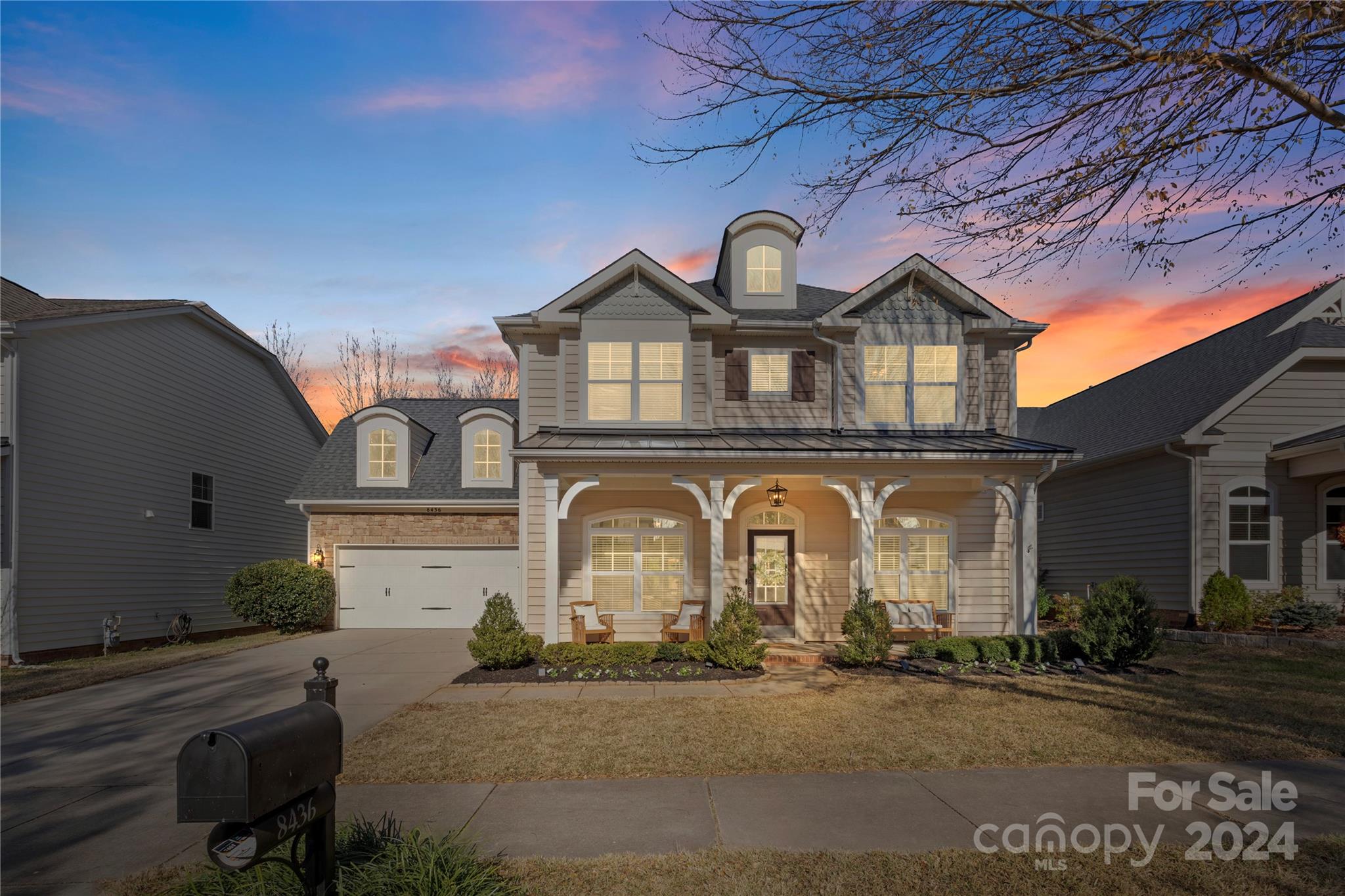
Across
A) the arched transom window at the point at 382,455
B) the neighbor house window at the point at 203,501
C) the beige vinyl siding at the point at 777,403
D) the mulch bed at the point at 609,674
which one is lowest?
the mulch bed at the point at 609,674

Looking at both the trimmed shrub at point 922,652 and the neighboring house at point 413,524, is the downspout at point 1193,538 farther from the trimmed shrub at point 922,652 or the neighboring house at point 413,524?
the neighboring house at point 413,524

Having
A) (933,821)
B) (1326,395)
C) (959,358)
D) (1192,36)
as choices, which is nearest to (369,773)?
(933,821)

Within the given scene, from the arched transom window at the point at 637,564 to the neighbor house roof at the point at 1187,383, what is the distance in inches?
416

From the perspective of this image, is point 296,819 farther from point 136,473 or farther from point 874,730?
point 136,473

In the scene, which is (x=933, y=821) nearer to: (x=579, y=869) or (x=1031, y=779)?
(x=1031, y=779)

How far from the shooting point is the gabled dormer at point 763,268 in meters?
15.1

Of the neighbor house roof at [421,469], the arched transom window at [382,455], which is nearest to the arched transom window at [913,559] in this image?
the neighbor house roof at [421,469]

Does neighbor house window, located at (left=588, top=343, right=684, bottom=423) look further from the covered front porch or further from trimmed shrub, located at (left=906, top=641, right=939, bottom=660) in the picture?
trimmed shrub, located at (left=906, top=641, right=939, bottom=660)

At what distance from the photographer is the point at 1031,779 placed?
19.9ft

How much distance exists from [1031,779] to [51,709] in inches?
436

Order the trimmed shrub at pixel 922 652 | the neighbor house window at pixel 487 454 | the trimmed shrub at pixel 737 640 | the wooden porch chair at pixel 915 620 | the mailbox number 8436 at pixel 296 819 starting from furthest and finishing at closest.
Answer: the neighbor house window at pixel 487 454 → the wooden porch chair at pixel 915 620 → the trimmed shrub at pixel 922 652 → the trimmed shrub at pixel 737 640 → the mailbox number 8436 at pixel 296 819

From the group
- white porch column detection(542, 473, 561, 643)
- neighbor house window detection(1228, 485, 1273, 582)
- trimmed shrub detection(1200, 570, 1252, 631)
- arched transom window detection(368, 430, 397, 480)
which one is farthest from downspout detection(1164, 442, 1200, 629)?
arched transom window detection(368, 430, 397, 480)

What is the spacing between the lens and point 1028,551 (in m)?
13.0

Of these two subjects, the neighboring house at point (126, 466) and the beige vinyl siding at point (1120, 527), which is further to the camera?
the beige vinyl siding at point (1120, 527)
